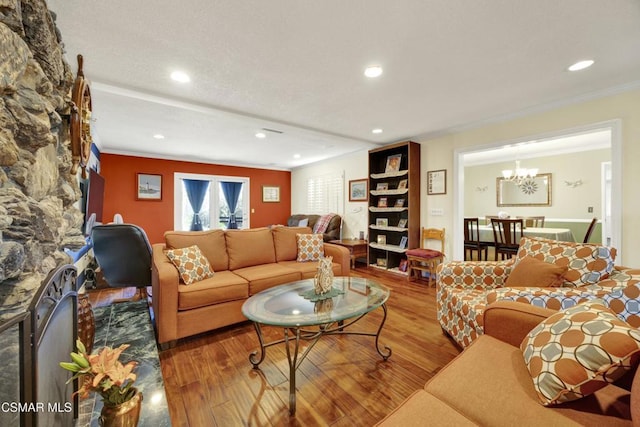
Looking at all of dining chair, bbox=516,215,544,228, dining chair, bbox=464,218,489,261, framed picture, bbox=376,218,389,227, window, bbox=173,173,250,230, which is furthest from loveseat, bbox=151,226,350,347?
dining chair, bbox=516,215,544,228

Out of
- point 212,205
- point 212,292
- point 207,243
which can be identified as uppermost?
point 212,205

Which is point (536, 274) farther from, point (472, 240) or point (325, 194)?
point (325, 194)

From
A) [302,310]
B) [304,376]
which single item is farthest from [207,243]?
[304,376]

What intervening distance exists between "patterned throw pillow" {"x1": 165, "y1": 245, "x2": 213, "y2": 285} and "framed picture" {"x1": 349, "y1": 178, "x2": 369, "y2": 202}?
335cm

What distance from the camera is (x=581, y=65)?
7.13ft

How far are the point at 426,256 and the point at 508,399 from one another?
3049 millimetres

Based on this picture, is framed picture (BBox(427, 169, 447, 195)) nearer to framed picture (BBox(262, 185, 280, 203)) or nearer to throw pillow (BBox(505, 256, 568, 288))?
throw pillow (BBox(505, 256, 568, 288))

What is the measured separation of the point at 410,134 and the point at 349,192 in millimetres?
1827

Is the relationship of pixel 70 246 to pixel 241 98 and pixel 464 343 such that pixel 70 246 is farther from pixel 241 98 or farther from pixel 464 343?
pixel 464 343

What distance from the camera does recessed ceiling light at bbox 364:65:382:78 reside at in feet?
7.18

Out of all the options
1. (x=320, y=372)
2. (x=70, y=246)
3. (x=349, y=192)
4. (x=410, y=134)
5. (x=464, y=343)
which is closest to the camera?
(x=70, y=246)

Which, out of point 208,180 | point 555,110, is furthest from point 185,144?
point 555,110

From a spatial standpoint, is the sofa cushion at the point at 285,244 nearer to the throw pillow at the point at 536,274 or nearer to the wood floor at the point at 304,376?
the wood floor at the point at 304,376

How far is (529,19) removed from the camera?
1.64 meters
